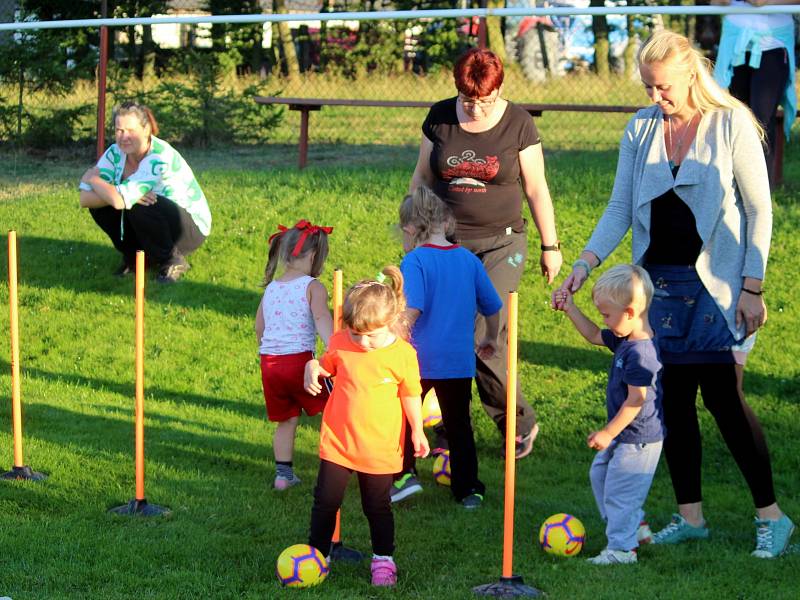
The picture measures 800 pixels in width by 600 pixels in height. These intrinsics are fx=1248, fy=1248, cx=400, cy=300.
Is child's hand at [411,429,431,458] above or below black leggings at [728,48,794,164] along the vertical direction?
below

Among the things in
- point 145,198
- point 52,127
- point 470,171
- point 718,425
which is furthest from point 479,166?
point 52,127

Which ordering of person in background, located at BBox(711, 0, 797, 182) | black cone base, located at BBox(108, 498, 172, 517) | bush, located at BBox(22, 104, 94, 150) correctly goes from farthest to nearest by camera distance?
bush, located at BBox(22, 104, 94, 150), person in background, located at BBox(711, 0, 797, 182), black cone base, located at BBox(108, 498, 172, 517)

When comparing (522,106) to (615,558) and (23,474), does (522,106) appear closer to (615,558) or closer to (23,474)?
(23,474)

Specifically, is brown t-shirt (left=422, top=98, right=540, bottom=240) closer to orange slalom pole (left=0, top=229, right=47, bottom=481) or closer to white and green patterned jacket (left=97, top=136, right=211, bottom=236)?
orange slalom pole (left=0, top=229, right=47, bottom=481)

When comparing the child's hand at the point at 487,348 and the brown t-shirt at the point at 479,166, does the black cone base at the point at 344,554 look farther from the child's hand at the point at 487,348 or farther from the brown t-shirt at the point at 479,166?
the brown t-shirt at the point at 479,166

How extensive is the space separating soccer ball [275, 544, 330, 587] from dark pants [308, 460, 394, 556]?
93 mm

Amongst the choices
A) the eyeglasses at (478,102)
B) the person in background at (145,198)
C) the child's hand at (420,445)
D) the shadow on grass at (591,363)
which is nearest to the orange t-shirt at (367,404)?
the child's hand at (420,445)

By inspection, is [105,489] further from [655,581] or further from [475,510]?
[655,581]

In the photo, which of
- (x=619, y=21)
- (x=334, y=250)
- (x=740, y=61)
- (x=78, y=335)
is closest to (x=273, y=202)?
(x=334, y=250)

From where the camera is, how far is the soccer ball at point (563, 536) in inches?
196

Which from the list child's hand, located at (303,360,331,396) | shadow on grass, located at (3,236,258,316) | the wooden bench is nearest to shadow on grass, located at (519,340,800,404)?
shadow on grass, located at (3,236,258,316)

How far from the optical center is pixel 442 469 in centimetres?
605

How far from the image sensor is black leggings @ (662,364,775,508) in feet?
16.2

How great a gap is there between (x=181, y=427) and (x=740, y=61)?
5383mm
